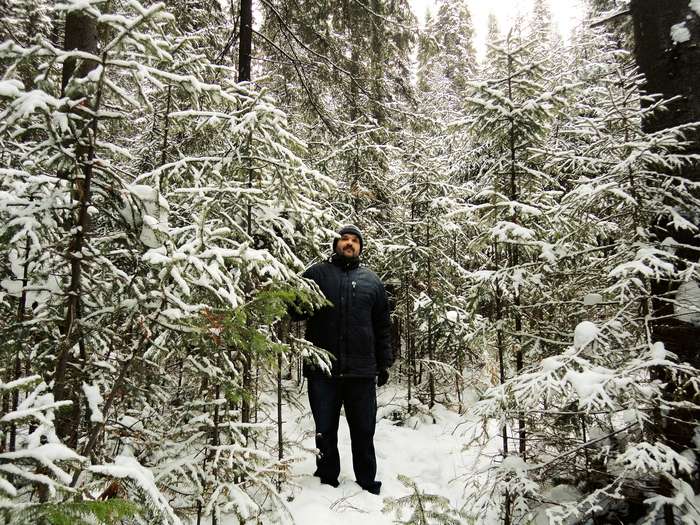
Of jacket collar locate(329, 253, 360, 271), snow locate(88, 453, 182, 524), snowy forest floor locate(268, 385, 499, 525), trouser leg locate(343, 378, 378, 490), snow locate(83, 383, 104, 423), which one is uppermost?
jacket collar locate(329, 253, 360, 271)

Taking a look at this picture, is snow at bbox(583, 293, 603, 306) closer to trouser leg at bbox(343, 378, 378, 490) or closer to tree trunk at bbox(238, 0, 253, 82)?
trouser leg at bbox(343, 378, 378, 490)

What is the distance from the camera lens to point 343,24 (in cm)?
833

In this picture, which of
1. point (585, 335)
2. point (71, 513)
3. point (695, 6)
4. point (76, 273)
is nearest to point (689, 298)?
point (585, 335)

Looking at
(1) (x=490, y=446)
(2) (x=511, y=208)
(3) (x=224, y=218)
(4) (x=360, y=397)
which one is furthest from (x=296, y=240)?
(1) (x=490, y=446)

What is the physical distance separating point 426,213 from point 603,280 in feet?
16.2

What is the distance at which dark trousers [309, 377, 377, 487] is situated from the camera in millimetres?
4711

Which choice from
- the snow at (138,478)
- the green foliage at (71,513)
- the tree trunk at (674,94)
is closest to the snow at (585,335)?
the tree trunk at (674,94)

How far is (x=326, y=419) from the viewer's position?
15.4 ft

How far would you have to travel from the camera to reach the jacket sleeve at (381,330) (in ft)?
16.9

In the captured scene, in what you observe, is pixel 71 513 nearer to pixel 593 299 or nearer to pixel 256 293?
pixel 256 293

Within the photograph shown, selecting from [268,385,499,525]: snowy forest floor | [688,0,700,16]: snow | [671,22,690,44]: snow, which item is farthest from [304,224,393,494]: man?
[688,0,700,16]: snow

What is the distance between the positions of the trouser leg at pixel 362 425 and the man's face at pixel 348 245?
62.5 inches

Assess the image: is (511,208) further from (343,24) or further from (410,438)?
(343,24)

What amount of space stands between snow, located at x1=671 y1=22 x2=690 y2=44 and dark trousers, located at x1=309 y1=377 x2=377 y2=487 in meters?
4.82
